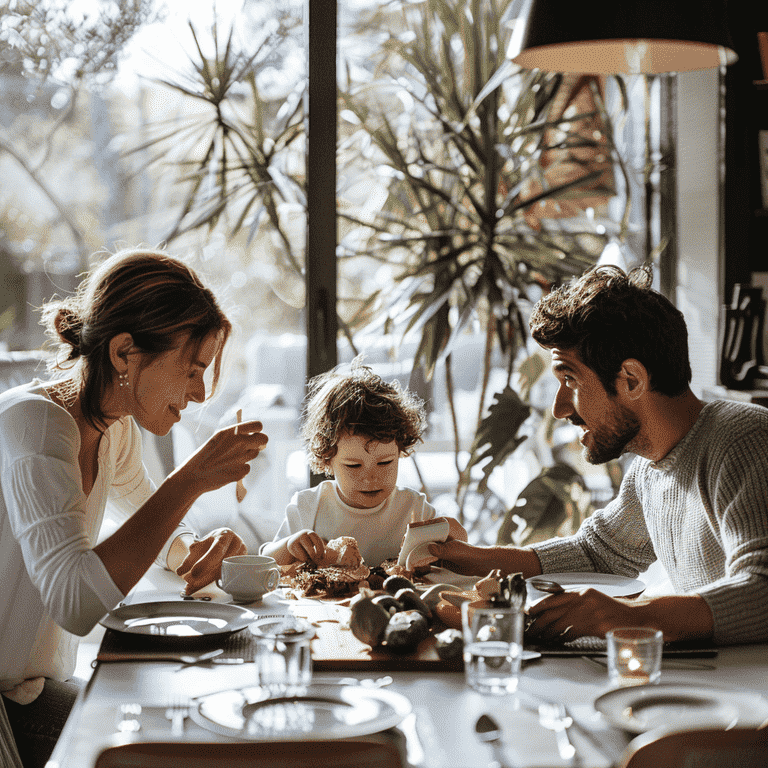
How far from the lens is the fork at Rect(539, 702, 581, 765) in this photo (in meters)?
0.92

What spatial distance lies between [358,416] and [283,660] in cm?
99

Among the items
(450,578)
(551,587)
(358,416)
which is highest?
(358,416)

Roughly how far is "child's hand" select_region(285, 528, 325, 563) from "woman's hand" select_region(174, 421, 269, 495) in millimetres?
295

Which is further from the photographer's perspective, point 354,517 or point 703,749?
point 354,517

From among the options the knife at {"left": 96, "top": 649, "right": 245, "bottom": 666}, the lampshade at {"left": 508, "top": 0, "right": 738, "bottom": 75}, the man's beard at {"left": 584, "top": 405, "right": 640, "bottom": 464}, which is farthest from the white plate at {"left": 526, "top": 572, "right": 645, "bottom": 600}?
the lampshade at {"left": 508, "top": 0, "right": 738, "bottom": 75}

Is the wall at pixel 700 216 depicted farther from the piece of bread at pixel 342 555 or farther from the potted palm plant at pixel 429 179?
the piece of bread at pixel 342 555

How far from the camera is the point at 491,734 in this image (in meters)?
0.98

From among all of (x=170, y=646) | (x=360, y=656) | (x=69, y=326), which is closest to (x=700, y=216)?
(x=69, y=326)

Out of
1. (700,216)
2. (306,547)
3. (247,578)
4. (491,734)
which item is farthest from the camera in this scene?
(700,216)

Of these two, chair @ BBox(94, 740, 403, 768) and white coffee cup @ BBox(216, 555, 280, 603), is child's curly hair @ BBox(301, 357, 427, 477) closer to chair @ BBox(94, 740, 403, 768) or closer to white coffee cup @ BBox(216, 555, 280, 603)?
white coffee cup @ BBox(216, 555, 280, 603)

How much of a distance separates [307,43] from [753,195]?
57.7 inches

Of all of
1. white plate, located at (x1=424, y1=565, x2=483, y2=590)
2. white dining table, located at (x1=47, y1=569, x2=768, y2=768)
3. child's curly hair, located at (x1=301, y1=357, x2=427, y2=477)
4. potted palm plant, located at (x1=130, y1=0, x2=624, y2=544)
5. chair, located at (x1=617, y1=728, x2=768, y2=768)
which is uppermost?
potted palm plant, located at (x1=130, y1=0, x2=624, y2=544)

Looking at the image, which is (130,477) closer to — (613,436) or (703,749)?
(613,436)

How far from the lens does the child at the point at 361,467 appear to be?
2018 mm
